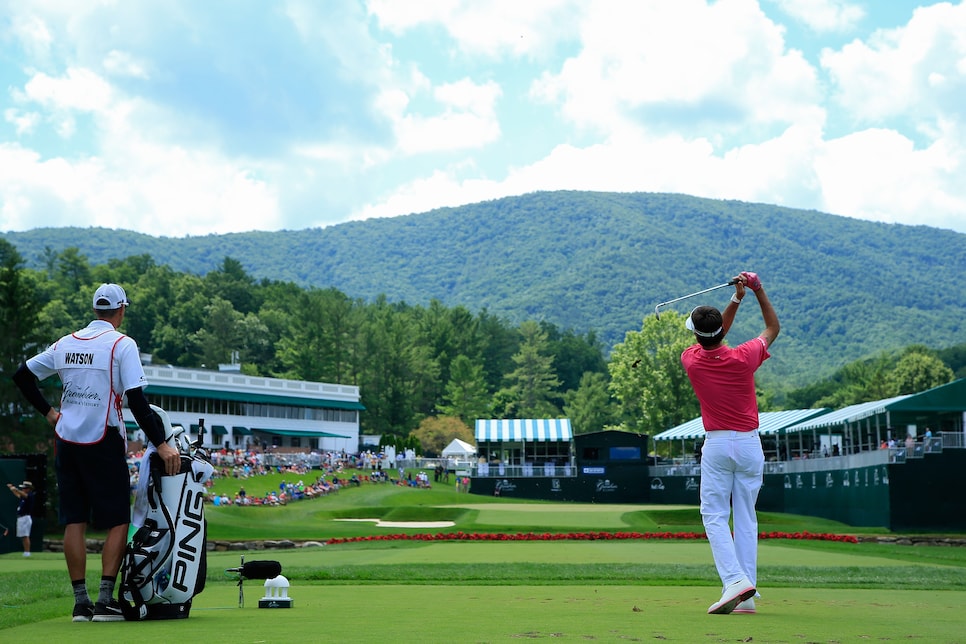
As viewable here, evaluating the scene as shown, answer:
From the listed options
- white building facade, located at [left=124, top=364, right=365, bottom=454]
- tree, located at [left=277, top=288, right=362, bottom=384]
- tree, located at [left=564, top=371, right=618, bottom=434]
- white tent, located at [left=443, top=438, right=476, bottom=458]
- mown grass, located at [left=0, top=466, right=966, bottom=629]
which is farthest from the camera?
tree, located at [left=564, top=371, right=618, bottom=434]

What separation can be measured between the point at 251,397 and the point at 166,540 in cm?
8035

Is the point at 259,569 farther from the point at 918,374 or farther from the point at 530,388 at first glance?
the point at 530,388

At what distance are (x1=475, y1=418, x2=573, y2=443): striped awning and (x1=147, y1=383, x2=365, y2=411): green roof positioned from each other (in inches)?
934

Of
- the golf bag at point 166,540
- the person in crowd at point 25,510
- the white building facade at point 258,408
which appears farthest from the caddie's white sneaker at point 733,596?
the white building facade at point 258,408

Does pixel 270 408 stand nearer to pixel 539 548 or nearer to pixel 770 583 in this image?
pixel 539 548

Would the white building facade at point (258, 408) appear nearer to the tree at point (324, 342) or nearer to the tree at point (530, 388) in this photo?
the tree at point (324, 342)

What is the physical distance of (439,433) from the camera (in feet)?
356

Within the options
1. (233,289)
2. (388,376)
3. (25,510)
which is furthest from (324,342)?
(25,510)

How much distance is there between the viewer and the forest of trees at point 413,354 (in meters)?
94.4

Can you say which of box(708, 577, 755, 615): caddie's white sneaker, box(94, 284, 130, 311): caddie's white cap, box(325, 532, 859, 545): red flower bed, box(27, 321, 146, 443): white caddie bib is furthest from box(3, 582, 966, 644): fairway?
box(325, 532, 859, 545): red flower bed

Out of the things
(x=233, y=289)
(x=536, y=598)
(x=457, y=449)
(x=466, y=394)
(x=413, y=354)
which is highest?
(x=233, y=289)

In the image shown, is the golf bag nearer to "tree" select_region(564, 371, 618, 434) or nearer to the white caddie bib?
the white caddie bib

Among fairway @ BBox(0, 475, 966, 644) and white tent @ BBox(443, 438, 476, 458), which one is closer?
fairway @ BBox(0, 475, 966, 644)

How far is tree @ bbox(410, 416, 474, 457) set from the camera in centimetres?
10775
